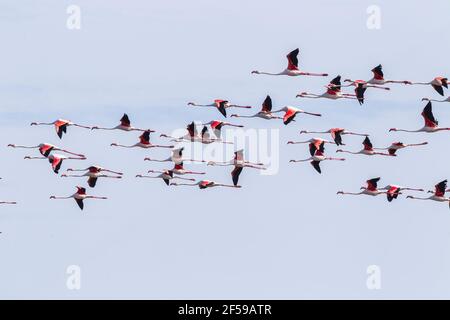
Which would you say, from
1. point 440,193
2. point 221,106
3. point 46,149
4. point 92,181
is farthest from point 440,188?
point 46,149

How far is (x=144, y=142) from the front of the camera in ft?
587

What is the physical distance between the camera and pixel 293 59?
173m

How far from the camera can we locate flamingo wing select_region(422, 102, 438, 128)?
173 m

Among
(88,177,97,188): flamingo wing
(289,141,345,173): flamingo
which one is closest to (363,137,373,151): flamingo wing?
(289,141,345,173): flamingo

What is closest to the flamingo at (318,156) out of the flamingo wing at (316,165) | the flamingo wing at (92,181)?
the flamingo wing at (316,165)

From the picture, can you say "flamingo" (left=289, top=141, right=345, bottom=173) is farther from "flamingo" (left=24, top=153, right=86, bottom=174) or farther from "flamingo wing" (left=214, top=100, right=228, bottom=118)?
"flamingo" (left=24, top=153, right=86, bottom=174)

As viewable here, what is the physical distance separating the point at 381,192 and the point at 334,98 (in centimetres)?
568

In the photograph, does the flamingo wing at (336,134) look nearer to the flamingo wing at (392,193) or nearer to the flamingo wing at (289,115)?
the flamingo wing at (289,115)

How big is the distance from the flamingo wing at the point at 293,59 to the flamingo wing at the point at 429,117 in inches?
277

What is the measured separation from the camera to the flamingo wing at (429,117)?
173000mm

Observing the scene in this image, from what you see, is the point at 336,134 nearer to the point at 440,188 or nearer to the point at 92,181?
the point at 440,188
